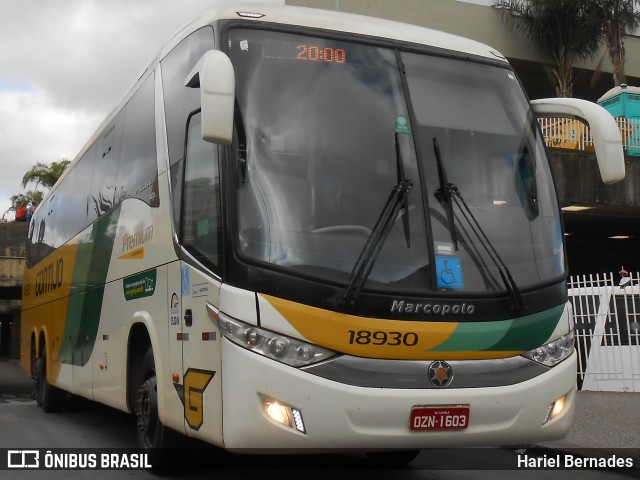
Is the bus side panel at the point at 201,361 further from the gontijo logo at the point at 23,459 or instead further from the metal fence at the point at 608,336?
the metal fence at the point at 608,336

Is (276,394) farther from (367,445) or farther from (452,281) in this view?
(452,281)

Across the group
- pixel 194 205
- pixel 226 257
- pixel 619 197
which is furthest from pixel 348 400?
pixel 619 197

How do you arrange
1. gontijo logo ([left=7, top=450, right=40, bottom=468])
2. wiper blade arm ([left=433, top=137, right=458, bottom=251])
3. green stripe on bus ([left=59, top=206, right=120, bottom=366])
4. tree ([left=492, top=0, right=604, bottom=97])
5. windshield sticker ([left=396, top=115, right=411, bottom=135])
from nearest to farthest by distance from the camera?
wiper blade arm ([left=433, top=137, right=458, bottom=251]), windshield sticker ([left=396, top=115, right=411, bottom=135]), gontijo logo ([left=7, top=450, right=40, bottom=468]), green stripe on bus ([left=59, top=206, right=120, bottom=366]), tree ([left=492, top=0, right=604, bottom=97])

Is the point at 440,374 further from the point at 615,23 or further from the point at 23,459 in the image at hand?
the point at 615,23

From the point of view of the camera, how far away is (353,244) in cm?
538

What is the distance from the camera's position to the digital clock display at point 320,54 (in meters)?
5.98

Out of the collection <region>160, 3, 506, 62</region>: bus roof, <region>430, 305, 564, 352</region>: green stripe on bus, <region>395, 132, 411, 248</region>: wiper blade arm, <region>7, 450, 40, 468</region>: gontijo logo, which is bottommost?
<region>7, 450, 40, 468</region>: gontijo logo

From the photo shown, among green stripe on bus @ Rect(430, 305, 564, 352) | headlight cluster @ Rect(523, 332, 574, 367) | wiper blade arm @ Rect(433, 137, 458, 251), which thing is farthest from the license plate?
wiper blade arm @ Rect(433, 137, 458, 251)

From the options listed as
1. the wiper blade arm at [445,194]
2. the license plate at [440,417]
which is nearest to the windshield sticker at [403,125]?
the wiper blade arm at [445,194]

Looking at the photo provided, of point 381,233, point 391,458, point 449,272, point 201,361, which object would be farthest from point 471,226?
point 391,458

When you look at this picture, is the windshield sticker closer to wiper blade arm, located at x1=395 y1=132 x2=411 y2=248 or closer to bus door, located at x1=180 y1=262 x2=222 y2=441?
wiper blade arm, located at x1=395 y1=132 x2=411 y2=248

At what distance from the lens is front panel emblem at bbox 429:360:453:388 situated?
5.30 metres

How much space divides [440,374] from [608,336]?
27.2 ft

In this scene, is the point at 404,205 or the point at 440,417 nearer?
the point at 440,417
